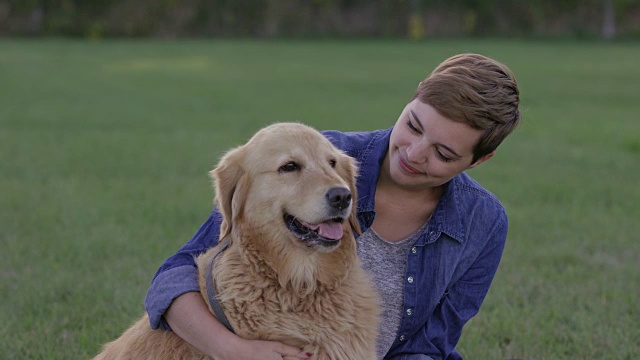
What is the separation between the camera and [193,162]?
445 inches

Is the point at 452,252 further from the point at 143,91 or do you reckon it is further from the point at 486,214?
the point at 143,91

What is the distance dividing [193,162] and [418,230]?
7.64 meters

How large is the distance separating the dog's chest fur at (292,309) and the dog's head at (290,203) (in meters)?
0.05

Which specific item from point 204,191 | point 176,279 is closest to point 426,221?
point 176,279

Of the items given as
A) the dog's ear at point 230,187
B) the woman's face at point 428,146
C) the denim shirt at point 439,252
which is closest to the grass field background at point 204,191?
the denim shirt at point 439,252

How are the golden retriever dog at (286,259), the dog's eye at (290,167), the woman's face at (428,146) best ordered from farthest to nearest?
the woman's face at (428,146) < the dog's eye at (290,167) < the golden retriever dog at (286,259)

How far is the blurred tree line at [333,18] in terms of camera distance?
49.7m

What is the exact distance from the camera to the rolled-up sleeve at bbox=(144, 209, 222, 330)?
137 inches

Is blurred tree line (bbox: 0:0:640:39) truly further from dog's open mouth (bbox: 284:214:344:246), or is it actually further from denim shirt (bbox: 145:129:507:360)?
dog's open mouth (bbox: 284:214:344:246)

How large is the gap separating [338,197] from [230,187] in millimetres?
525

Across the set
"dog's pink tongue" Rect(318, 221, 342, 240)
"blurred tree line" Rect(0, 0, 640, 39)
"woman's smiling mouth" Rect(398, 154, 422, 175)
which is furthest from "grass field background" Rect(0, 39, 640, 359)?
"blurred tree line" Rect(0, 0, 640, 39)

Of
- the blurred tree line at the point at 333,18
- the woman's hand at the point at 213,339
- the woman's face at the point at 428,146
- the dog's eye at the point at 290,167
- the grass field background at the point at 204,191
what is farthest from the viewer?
the blurred tree line at the point at 333,18

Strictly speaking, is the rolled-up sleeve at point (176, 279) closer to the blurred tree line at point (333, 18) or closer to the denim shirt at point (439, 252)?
the denim shirt at point (439, 252)

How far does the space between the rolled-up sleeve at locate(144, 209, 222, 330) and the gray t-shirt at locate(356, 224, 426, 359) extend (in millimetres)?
735
